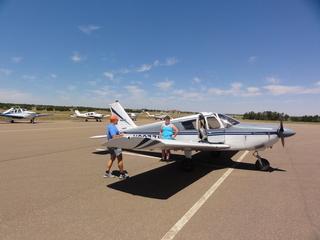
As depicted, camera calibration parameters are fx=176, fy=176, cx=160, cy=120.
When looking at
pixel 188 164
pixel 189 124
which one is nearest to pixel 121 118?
pixel 189 124

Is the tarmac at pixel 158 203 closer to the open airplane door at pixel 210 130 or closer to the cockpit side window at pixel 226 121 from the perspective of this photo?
the open airplane door at pixel 210 130

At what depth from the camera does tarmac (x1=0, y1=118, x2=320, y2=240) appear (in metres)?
2.62

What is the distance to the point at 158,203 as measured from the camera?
3477mm

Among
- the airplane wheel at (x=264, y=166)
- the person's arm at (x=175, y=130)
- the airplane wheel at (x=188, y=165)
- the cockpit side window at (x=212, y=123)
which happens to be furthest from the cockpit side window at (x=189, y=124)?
the airplane wheel at (x=264, y=166)

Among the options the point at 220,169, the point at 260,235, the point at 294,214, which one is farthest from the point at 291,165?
the point at 260,235

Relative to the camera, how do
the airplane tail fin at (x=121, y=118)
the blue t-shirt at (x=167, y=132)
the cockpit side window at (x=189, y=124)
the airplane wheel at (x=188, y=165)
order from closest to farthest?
the airplane wheel at (x=188, y=165) → the blue t-shirt at (x=167, y=132) → the cockpit side window at (x=189, y=124) → the airplane tail fin at (x=121, y=118)

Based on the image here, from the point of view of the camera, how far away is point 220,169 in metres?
5.91

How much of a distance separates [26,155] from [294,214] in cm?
899

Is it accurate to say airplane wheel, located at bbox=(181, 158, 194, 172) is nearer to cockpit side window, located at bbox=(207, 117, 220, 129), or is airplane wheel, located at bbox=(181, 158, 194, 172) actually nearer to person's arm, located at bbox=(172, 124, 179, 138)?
person's arm, located at bbox=(172, 124, 179, 138)

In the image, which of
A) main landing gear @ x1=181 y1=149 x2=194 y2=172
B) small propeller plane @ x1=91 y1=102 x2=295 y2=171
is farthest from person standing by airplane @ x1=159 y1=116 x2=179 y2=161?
main landing gear @ x1=181 y1=149 x2=194 y2=172

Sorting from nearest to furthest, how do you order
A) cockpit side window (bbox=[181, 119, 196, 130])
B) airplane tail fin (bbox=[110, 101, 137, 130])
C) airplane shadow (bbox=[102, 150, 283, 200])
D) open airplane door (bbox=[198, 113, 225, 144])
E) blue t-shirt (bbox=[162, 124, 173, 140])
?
airplane shadow (bbox=[102, 150, 283, 200])
open airplane door (bbox=[198, 113, 225, 144])
blue t-shirt (bbox=[162, 124, 173, 140])
cockpit side window (bbox=[181, 119, 196, 130])
airplane tail fin (bbox=[110, 101, 137, 130])

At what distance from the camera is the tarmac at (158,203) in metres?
2.62

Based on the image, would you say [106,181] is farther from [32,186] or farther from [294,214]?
[294,214]

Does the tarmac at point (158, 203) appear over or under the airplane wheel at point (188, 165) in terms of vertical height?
under
